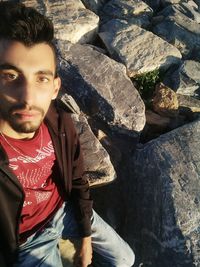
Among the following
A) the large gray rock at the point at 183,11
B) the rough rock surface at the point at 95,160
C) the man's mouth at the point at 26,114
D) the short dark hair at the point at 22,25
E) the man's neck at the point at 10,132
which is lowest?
the rough rock surface at the point at 95,160

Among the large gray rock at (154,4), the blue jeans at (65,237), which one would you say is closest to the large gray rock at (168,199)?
the blue jeans at (65,237)

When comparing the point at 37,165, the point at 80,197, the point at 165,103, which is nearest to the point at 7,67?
the point at 37,165

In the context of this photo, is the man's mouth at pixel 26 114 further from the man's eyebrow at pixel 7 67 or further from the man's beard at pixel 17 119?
the man's eyebrow at pixel 7 67

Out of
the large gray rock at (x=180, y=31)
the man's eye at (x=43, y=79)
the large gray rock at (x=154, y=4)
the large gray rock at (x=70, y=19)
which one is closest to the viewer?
the man's eye at (x=43, y=79)

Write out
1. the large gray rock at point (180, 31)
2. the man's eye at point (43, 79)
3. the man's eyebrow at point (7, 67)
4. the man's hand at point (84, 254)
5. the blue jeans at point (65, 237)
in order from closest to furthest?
the man's eyebrow at point (7, 67) → the man's eye at point (43, 79) → the blue jeans at point (65, 237) → the man's hand at point (84, 254) → the large gray rock at point (180, 31)

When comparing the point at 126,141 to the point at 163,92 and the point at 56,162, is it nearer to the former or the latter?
the point at 163,92

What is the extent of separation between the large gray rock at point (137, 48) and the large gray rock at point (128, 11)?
538 millimetres

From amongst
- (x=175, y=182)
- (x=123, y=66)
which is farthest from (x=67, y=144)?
(x=123, y=66)

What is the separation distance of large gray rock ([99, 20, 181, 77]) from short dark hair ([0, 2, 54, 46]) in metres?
3.05

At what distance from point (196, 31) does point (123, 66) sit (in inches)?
75.6

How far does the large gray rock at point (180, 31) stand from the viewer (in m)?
6.98

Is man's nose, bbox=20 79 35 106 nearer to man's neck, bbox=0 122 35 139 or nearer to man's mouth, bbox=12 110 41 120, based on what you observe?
man's mouth, bbox=12 110 41 120

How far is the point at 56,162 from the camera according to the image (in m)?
3.71

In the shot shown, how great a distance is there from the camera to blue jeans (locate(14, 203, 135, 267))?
141 inches
